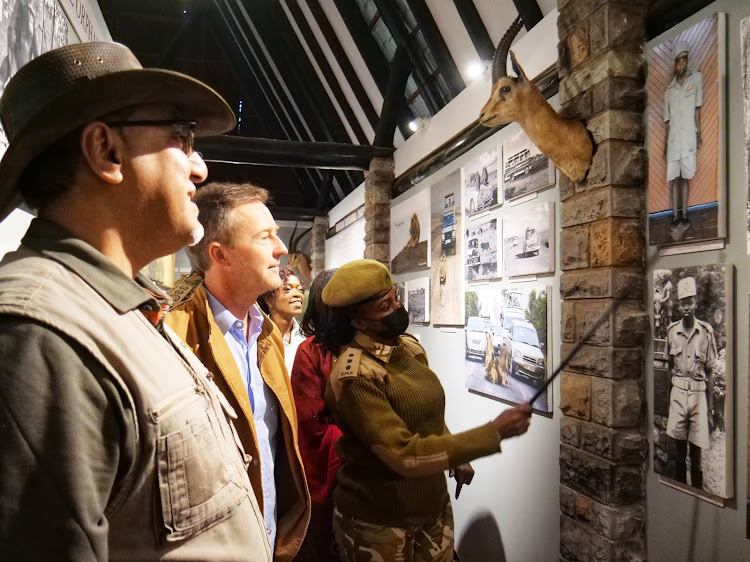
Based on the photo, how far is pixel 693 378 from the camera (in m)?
1.97

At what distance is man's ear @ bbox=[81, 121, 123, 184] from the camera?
2.66 ft

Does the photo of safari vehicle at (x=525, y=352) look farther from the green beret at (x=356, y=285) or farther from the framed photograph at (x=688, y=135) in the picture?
the green beret at (x=356, y=285)

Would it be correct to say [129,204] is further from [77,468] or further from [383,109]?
[383,109]

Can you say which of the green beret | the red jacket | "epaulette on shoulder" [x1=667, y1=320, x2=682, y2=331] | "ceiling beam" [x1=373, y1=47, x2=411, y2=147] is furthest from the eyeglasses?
"ceiling beam" [x1=373, y1=47, x2=411, y2=147]

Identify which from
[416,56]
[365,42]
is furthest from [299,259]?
[416,56]

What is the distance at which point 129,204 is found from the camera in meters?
0.85

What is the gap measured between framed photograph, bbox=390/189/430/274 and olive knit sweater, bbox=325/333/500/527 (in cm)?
269

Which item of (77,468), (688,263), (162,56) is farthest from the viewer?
(162,56)

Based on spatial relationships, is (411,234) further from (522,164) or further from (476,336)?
(522,164)

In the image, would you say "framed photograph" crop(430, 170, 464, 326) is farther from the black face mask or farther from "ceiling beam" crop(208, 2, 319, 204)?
"ceiling beam" crop(208, 2, 319, 204)

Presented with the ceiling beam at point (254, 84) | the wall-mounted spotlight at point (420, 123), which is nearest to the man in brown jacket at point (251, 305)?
the wall-mounted spotlight at point (420, 123)

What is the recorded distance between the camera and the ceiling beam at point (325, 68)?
258 inches

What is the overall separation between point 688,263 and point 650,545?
3.91 feet

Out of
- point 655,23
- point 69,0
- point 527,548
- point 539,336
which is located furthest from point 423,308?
point 69,0
